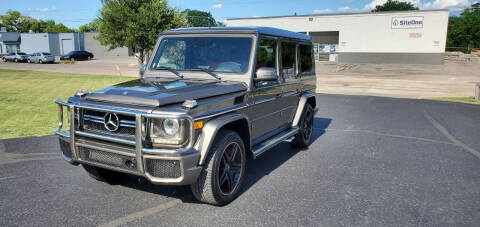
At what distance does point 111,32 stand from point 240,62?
Result: 57.9ft

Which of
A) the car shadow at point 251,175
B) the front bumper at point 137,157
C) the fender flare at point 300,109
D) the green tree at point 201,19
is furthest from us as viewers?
the green tree at point 201,19

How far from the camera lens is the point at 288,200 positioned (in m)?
4.34

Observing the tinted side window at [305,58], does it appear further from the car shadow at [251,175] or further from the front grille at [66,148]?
the front grille at [66,148]

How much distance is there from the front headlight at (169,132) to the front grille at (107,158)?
31 cm

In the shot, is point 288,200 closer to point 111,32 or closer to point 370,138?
point 370,138

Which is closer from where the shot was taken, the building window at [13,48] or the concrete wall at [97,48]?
the concrete wall at [97,48]

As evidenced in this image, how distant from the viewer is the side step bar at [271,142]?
4785mm

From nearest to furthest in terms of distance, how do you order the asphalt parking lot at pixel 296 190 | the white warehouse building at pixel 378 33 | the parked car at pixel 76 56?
the asphalt parking lot at pixel 296 190 < the white warehouse building at pixel 378 33 < the parked car at pixel 76 56

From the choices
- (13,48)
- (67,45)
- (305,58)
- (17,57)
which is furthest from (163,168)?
(13,48)

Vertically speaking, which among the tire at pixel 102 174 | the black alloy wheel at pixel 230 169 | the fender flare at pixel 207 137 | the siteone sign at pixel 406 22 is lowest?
the tire at pixel 102 174

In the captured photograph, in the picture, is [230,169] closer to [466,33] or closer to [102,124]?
[102,124]

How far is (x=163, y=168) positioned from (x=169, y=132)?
1.14 ft

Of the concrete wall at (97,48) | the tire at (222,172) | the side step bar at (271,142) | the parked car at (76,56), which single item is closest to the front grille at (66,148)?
the tire at (222,172)

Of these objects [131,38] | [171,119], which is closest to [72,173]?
[171,119]
